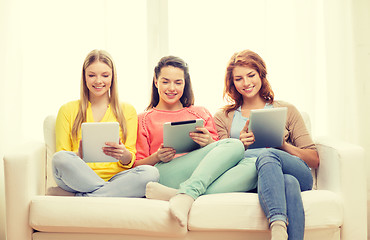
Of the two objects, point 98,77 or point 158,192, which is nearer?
point 158,192

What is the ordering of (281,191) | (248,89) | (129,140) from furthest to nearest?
(248,89), (129,140), (281,191)

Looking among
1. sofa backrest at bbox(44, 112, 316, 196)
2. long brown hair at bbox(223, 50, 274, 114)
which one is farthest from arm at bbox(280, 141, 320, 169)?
long brown hair at bbox(223, 50, 274, 114)

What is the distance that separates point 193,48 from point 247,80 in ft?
2.49

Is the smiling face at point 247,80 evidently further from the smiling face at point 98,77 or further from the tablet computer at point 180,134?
the smiling face at point 98,77

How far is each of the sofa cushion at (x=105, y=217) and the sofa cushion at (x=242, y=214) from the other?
100 millimetres

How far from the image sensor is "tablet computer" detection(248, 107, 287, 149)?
2.18 meters

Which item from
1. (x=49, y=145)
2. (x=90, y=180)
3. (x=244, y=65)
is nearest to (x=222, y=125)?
(x=244, y=65)

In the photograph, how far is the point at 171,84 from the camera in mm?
2512

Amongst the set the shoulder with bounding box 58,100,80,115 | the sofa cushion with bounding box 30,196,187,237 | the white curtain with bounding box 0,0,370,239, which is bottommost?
the sofa cushion with bounding box 30,196,187,237

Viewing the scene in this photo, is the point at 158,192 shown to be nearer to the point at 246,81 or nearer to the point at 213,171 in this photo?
the point at 213,171

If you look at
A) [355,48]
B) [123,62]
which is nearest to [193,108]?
[123,62]

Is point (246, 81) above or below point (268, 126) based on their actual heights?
above

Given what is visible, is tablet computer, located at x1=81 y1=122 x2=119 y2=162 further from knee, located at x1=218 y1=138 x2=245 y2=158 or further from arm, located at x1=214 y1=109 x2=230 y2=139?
arm, located at x1=214 y1=109 x2=230 y2=139

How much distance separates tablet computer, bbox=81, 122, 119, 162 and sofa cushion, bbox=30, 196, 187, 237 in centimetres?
24
